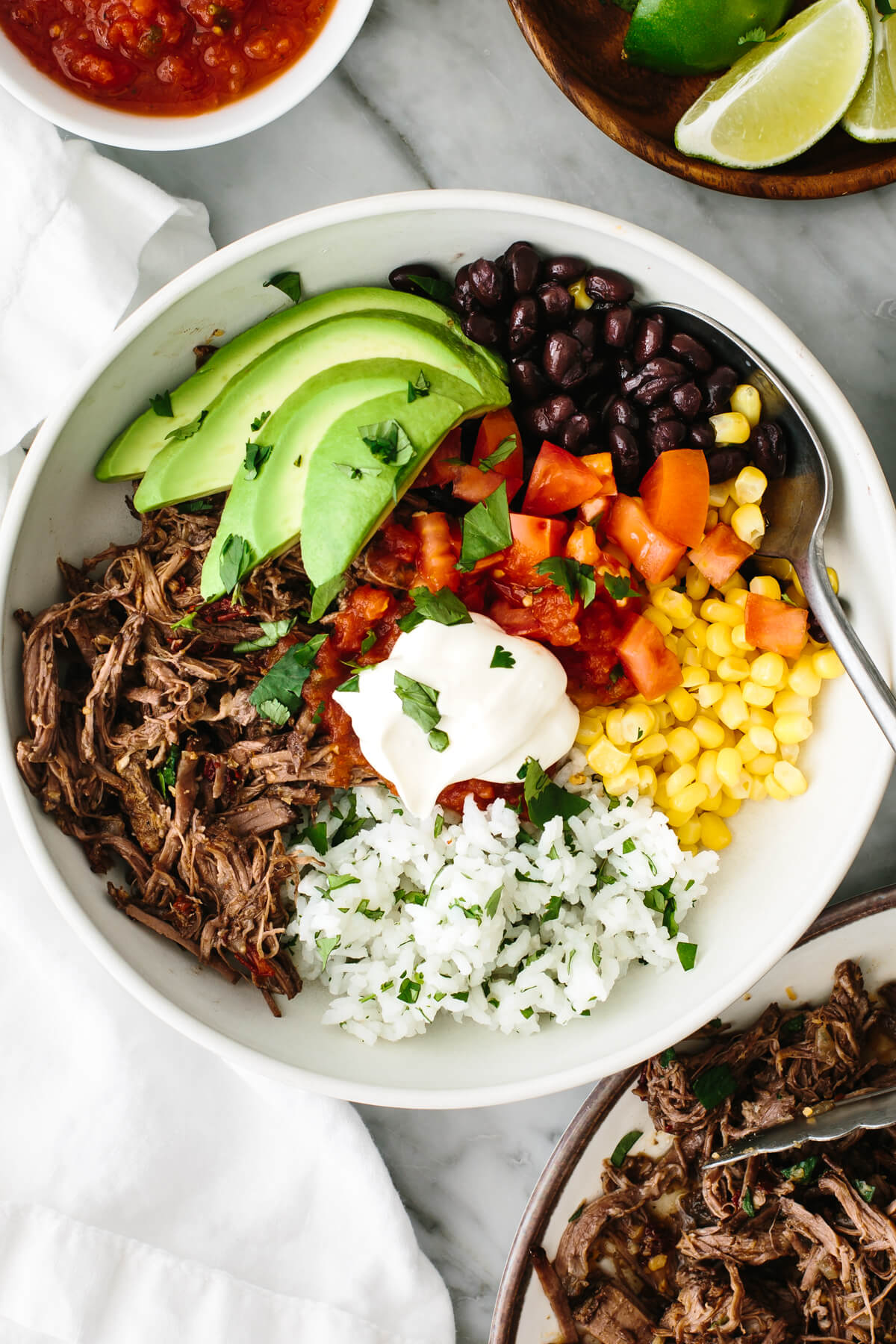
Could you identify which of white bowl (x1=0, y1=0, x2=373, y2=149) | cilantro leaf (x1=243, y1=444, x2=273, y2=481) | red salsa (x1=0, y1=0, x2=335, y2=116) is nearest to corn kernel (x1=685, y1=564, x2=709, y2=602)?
cilantro leaf (x1=243, y1=444, x2=273, y2=481)

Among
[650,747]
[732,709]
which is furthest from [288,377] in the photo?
[732,709]

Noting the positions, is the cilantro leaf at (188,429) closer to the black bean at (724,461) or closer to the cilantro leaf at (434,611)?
the cilantro leaf at (434,611)

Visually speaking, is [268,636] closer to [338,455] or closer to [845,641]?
[338,455]

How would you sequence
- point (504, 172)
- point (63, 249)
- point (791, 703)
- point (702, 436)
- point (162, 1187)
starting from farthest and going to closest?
point (162, 1187) < point (504, 172) < point (63, 249) < point (791, 703) < point (702, 436)

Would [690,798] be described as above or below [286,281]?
below

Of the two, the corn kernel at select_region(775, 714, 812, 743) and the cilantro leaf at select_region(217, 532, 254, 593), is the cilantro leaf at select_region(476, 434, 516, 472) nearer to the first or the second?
the cilantro leaf at select_region(217, 532, 254, 593)

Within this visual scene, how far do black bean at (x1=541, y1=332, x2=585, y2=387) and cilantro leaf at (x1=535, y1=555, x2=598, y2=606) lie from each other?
1.37 feet

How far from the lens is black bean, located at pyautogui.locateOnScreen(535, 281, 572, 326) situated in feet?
7.99

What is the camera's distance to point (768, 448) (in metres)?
2.50

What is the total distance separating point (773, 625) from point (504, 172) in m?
1.41

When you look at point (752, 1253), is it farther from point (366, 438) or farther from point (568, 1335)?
point (366, 438)

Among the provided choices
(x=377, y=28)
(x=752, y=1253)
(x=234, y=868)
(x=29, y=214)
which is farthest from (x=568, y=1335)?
(x=377, y=28)

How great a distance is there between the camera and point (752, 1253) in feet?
9.34

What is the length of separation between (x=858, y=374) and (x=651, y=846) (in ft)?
4.68
